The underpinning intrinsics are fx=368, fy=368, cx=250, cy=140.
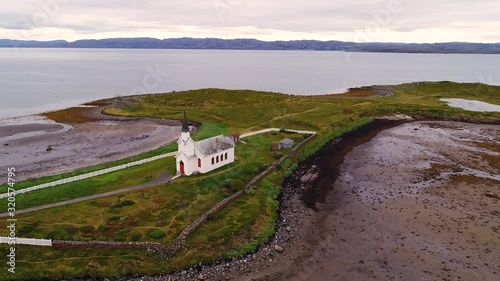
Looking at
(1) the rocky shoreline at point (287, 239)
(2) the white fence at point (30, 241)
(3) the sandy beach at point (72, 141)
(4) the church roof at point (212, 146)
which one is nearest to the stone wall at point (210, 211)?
(1) the rocky shoreline at point (287, 239)

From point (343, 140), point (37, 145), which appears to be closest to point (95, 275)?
point (37, 145)

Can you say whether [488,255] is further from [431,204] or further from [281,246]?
[281,246]

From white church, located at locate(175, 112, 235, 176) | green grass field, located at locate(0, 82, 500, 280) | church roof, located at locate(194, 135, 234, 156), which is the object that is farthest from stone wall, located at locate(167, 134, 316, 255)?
church roof, located at locate(194, 135, 234, 156)

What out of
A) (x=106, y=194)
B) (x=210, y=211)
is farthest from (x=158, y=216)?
(x=106, y=194)

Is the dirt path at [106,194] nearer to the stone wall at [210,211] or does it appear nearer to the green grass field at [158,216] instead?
the green grass field at [158,216]

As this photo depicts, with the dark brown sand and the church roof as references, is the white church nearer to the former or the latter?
the church roof

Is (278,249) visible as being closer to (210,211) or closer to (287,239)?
(287,239)
